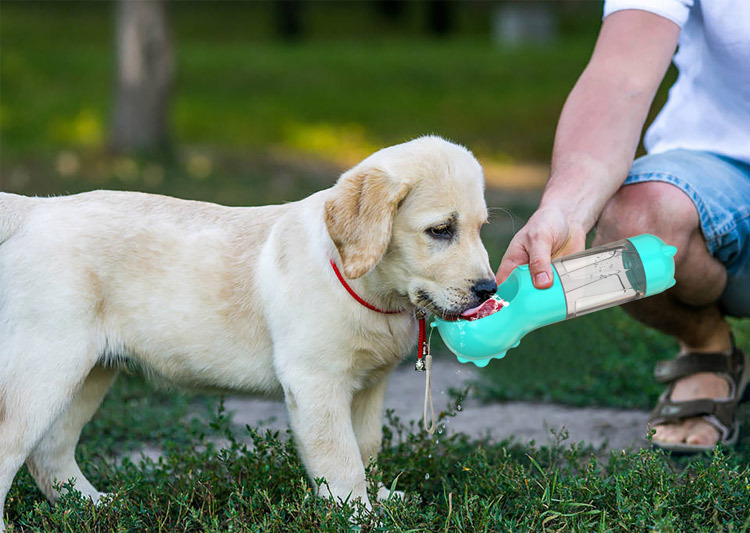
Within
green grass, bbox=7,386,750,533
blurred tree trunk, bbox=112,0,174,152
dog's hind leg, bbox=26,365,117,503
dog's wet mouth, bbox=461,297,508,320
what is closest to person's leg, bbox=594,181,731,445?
green grass, bbox=7,386,750,533

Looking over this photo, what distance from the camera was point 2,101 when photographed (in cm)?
1330

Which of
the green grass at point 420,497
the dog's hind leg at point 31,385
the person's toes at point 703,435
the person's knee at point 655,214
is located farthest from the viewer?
the person's toes at point 703,435

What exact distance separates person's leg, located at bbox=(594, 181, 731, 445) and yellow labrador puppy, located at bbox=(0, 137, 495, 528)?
849mm

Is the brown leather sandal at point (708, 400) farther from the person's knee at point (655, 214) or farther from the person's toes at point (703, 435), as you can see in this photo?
the person's knee at point (655, 214)

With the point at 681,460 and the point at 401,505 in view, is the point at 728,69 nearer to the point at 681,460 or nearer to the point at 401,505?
the point at 681,460

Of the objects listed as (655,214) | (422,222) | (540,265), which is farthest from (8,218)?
(655,214)

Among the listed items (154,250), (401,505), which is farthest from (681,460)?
(154,250)

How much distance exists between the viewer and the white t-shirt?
3381 millimetres

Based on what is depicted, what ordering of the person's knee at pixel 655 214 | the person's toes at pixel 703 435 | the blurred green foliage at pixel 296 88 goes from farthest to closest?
the blurred green foliage at pixel 296 88
the person's toes at pixel 703 435
the person's knee at pixel 655 214

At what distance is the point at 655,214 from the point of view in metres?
3.35

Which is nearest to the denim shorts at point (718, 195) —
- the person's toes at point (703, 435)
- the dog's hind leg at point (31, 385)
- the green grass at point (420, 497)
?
the person's toes at point (703, 435)

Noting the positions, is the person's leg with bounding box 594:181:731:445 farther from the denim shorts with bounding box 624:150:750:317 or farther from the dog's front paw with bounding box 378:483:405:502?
the dog's front paw with bounding box 378:483:405:502

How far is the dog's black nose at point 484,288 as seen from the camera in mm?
2672

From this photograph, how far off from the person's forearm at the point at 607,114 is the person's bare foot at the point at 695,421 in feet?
3.20
